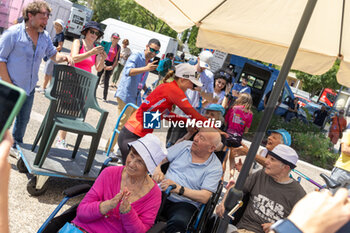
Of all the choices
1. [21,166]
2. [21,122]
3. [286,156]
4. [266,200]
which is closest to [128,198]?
[266,200]

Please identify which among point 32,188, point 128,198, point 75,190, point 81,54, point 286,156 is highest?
point 81,54

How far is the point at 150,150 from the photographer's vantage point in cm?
266

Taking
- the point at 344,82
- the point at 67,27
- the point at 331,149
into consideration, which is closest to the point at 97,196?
the point at 344,82

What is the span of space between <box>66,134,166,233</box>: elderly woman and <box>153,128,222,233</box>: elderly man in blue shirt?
2.07ft

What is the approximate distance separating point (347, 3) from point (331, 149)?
345 inches

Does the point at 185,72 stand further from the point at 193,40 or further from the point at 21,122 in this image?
the point at 193,40

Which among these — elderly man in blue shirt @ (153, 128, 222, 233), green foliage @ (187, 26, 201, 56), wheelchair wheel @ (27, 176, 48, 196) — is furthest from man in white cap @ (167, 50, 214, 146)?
green foliage @ (187, 26, 201, 56)

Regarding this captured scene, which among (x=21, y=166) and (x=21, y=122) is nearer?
(x=21, y=166)

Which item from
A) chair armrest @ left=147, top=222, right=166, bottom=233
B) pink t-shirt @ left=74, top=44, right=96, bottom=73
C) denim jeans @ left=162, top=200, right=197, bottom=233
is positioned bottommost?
denim jeans @ left=162, top=200, right=197, bottom=233

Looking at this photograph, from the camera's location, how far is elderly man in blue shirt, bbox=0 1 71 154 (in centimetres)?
383

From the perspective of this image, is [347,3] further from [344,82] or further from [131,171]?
[131,171]

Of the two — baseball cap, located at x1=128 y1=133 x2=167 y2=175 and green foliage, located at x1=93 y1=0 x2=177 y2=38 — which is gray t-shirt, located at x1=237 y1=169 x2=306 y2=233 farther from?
green foliage, located at x1=93 y1=0 x2=177 y2=38

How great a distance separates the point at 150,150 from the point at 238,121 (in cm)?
129

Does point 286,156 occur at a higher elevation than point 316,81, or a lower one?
lower
